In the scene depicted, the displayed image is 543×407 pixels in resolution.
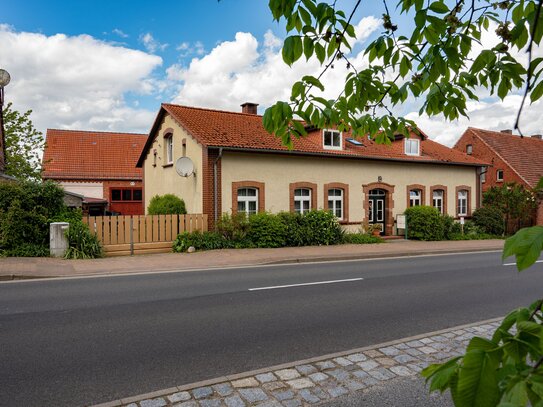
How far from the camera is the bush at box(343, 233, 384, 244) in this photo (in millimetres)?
19719

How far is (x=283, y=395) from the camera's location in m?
3.85

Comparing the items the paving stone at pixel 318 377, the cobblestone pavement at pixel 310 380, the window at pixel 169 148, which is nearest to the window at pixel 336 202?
the window at pixel 169 148

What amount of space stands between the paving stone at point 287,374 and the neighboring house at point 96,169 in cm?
3031

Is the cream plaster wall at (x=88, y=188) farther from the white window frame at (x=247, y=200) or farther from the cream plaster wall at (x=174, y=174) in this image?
the white window frame at (x=247, y=200)

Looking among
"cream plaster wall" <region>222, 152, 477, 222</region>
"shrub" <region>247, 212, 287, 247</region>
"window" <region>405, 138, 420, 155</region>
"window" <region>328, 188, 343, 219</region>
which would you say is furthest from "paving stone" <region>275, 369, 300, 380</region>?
"window" <region>405, 138, 420, 155</region>

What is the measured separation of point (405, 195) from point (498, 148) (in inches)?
578

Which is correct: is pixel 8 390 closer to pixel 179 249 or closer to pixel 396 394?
pixel 396 394

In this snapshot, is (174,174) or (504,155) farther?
(504,155)

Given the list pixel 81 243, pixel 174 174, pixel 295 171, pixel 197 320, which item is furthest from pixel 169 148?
pixel 197 320

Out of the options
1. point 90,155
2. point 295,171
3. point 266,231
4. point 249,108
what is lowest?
point 266,231

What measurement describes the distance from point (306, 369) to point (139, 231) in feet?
40.8

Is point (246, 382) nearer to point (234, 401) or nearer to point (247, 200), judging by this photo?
point (234, 401)

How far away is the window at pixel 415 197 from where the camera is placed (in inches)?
933

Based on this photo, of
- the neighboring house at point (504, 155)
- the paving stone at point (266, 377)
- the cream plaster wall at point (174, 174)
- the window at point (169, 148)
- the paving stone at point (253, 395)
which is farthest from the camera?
the neighboring house at point (504, 155)
